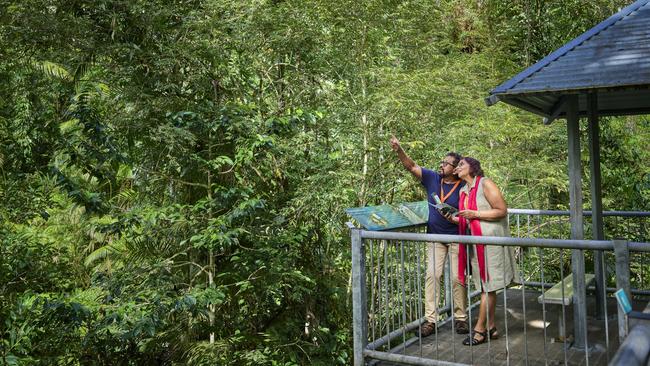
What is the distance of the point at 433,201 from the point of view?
18.4 ft

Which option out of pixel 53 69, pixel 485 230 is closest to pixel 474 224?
pixel 485 230

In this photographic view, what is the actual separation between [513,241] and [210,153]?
15.0ft

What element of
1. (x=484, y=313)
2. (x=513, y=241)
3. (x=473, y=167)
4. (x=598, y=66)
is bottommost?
(x=484, y=313)

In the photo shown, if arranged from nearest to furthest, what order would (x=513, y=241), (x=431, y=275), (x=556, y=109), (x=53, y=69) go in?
(x=513, y=241)
(x=431, y=275)
(x=556, y=109)
(x=53, y=69)

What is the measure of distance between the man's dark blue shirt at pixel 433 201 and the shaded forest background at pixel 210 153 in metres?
1.95

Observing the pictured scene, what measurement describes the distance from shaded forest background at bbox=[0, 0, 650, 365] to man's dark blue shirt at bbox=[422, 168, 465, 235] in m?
1.95

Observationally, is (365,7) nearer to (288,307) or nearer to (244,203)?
(244,203)

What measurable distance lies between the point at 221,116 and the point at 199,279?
8.18ft

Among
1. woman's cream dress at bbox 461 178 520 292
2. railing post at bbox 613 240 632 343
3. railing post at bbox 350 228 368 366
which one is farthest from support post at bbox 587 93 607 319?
railing post at bbox 350 228 368 366

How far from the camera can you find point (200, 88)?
7.95 meters

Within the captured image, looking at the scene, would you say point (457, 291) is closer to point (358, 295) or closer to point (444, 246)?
Answer: point (444, 246)

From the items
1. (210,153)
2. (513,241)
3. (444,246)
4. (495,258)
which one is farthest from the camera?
(210,153)

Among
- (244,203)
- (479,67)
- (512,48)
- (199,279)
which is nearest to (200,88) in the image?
(244,203)

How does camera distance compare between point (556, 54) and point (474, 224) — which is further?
point (556, 54)
